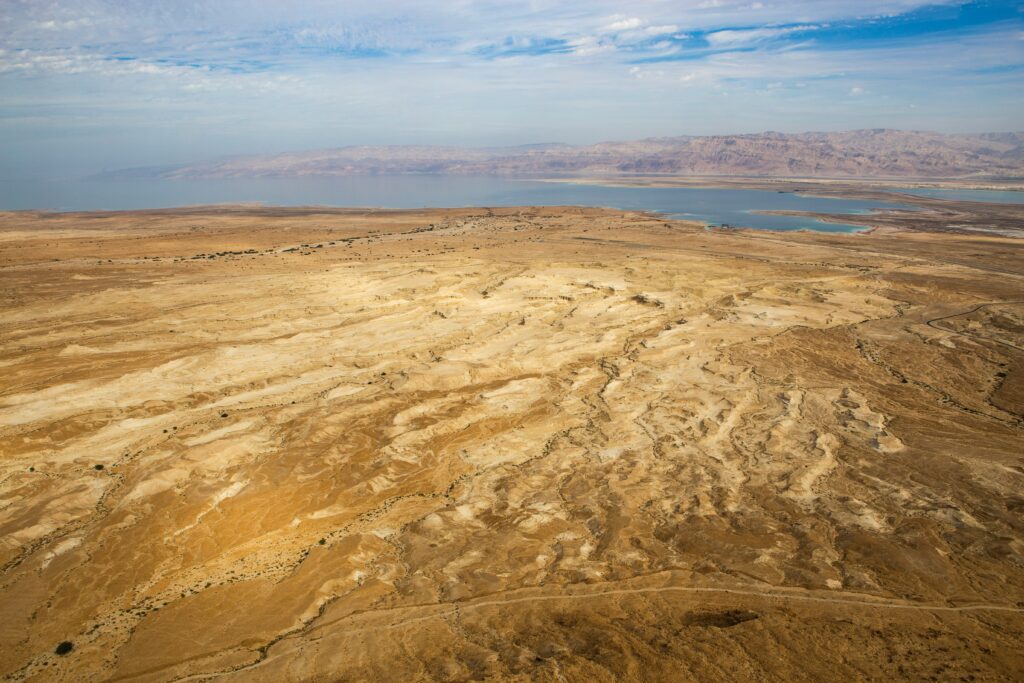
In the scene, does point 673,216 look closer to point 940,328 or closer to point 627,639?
point 940,328

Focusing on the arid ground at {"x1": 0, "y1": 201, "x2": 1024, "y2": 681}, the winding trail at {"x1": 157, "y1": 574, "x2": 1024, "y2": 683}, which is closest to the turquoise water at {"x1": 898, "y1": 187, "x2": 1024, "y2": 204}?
the arid ground at {"x1": 0, "y1": 201, "x2": 1024, "y2": 681}

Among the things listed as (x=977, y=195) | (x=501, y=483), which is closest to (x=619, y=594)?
(x=501, y=483)

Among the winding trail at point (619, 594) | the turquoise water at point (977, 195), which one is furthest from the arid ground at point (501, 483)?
the turquoise water at point (977, 195)

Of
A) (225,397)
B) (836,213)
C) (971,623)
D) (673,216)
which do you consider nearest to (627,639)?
(971,623)

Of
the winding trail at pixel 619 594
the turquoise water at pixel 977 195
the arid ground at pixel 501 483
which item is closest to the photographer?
the arid ground at pixel 501 483

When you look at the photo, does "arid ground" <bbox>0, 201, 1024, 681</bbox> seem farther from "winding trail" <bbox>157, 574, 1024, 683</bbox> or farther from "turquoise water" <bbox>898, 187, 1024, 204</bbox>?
"turquoise water" <bbox>898, 187, 1024, 204</bbox>

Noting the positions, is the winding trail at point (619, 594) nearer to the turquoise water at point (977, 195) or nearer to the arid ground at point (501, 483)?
the arid ground at point (501, 483)

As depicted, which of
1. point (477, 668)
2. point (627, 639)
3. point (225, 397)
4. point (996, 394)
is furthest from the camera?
point (996, 394)
